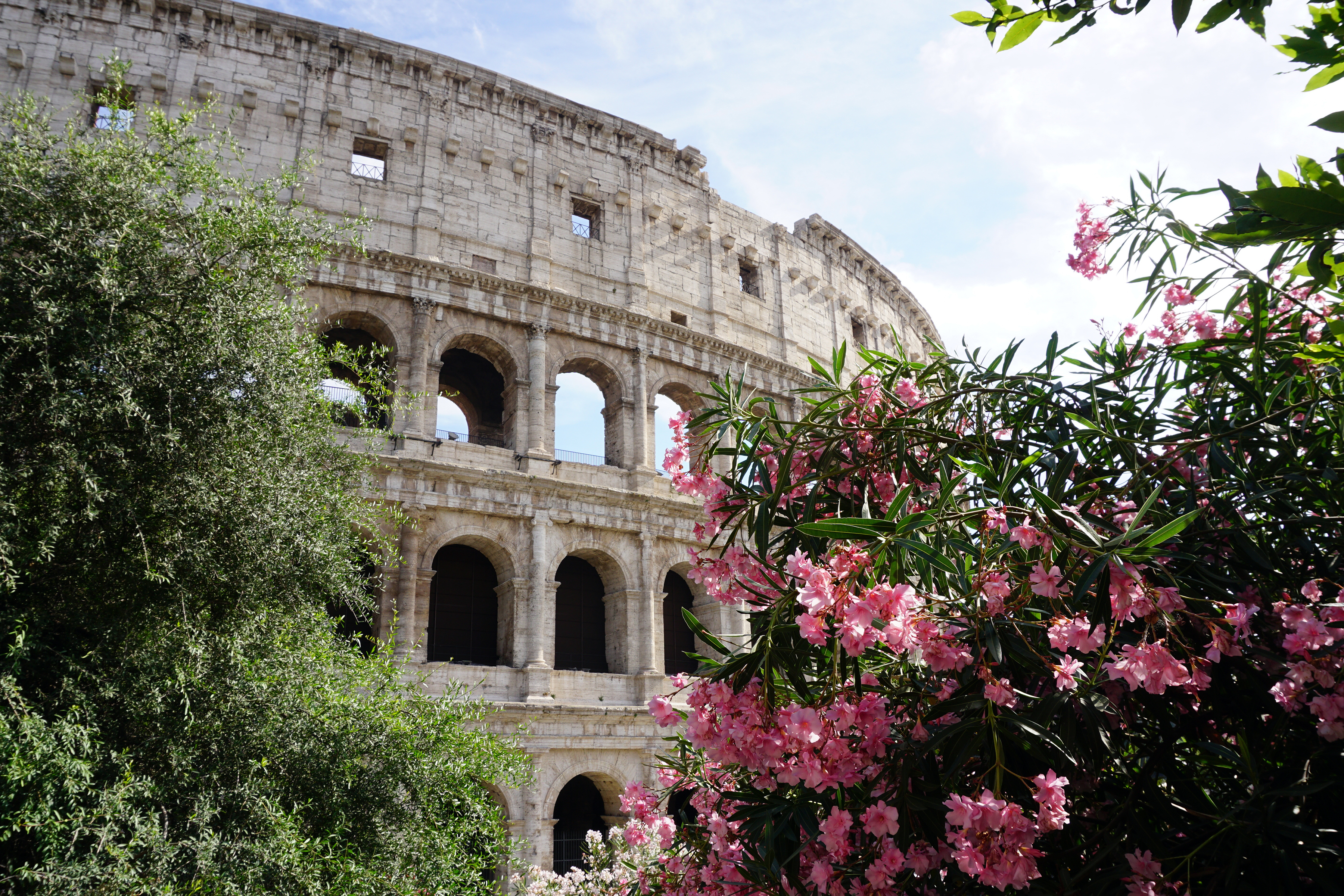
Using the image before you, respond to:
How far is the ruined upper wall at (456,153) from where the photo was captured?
50.5 ft

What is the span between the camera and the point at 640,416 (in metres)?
17.2

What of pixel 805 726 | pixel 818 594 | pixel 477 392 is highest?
pixel 477 392

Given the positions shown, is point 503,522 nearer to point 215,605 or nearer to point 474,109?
point 215,605

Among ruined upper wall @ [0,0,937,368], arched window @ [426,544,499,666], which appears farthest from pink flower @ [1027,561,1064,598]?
arched window @ [426,544,499,666]

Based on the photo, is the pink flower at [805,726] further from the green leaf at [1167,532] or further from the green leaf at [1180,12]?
the green leaf at [1180,12]

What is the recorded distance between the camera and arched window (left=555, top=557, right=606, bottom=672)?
52.8ft

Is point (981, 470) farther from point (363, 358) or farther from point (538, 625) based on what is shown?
point (363, 358)

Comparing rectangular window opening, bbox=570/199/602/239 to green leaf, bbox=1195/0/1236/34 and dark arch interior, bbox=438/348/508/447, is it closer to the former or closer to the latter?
dark arch interior, bbox=438/348/508/447

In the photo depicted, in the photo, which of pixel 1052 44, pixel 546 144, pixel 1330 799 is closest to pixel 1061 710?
pixel 1330 799

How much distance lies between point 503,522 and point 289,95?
28.9 feet

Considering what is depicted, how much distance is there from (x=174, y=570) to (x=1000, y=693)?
6.88 meters

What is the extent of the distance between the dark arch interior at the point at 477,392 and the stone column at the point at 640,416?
317 centimetres

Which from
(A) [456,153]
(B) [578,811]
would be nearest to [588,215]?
(A) [456,153]

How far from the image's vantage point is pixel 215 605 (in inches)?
314
